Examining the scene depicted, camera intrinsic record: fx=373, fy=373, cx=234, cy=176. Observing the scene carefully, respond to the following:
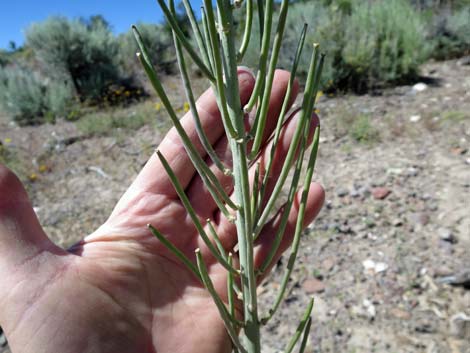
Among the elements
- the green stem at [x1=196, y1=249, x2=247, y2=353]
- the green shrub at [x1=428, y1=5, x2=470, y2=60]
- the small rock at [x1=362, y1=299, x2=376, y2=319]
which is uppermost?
the green stem at [x1=196, y1=249, x2=247, y2=353]

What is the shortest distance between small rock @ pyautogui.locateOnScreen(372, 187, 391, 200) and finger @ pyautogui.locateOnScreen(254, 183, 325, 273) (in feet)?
5.40

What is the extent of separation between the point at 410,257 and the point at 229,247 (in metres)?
1.42

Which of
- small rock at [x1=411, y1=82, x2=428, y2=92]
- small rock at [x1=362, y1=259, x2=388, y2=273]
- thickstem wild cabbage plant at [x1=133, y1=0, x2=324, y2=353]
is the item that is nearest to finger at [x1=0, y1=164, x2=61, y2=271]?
thickstem wild cabbage plant at [x1=133, y1=0, x2=324, y2=353]

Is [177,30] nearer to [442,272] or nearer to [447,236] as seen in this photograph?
[442,272]

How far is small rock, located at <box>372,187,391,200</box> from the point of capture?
2777 millimetres

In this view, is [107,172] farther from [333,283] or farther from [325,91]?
[325,91]

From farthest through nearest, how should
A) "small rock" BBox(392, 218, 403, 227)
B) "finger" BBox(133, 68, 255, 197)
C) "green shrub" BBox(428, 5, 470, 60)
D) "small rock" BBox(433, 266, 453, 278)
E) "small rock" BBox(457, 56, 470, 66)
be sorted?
"green shrub" BBox(428, 5, 470, 60), "small rock" BBox(457, 56, 470, 66), "small rock" BBox(392, 218, 403, 227), "small rock" BBox(433, 266, 453, 278), "finger" BBox(133, 68, 255, 197)

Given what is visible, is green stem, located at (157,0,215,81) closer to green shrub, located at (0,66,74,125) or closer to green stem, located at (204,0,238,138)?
green stem, located at (204,0,238,138)

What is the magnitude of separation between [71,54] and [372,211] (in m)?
6.64

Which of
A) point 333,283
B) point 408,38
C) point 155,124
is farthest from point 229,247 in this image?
point 408,38

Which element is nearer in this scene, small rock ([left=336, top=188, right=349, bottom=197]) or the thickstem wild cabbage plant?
the thickstem wild cabbage plant

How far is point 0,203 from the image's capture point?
102 cm

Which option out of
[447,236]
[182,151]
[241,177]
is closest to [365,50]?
[447,236]

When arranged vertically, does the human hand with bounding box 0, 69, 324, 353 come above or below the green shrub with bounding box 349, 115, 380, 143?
above
